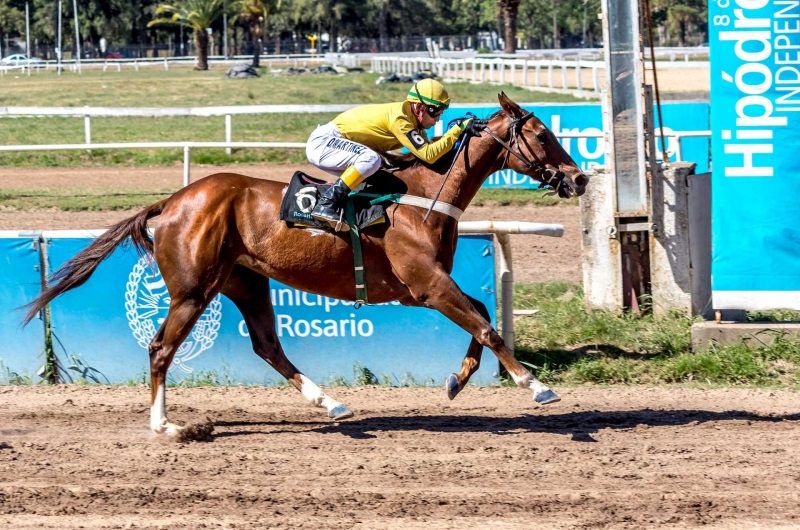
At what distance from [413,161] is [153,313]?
227cm

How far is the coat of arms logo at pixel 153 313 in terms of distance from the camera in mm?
7305

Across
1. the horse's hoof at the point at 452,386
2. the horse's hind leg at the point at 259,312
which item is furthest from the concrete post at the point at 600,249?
the horse's hind leg at the point at 259,312

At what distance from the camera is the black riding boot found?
6109 millimetres

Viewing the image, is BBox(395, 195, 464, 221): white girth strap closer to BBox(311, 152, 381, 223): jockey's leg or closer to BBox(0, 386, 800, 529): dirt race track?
BBox(311, 152, 381, 223): jockey's leg

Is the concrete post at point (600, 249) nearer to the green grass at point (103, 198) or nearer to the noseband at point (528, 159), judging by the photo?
the noseband at point (528, 159)

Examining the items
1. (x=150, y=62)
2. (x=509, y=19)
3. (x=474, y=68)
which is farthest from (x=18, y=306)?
(x=150, y=62)

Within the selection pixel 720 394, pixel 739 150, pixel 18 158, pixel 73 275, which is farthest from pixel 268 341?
pixel 18 158

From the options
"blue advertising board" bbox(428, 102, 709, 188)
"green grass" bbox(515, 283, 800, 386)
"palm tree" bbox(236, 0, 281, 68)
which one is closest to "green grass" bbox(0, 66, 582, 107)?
"blue advertising board" bbox(428, 102, 709, 188)

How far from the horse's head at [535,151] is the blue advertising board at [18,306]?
347 cm

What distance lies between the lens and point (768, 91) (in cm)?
756

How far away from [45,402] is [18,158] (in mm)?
13675

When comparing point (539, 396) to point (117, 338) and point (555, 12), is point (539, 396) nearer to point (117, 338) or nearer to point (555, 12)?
point (117, 338)

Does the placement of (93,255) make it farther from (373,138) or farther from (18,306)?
(373,138)

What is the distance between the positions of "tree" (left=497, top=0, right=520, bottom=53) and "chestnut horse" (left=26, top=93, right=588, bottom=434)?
4203 centimetres
